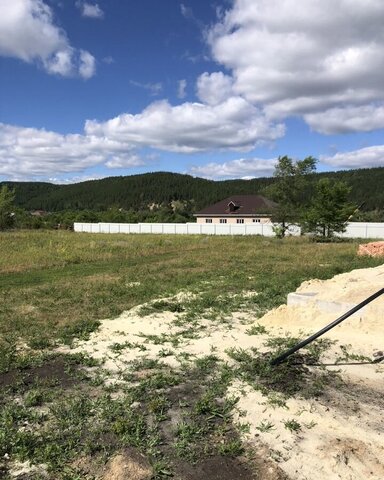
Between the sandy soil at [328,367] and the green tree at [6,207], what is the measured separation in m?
49.5

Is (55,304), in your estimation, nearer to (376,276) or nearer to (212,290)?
(212,290)

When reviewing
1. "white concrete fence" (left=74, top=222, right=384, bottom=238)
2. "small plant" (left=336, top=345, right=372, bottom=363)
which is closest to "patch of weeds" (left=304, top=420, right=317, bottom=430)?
"small plant" (left=336, top=345, right=372, bottom=363)

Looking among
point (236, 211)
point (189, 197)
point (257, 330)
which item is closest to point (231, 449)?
point (257, 330)

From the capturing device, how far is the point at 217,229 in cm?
5125

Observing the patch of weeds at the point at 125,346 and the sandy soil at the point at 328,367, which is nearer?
the sandy soil at the point at 328,367

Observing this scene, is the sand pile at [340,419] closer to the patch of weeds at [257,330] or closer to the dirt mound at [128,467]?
the patch of weeds at [257,330]

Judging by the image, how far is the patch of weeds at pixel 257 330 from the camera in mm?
7152

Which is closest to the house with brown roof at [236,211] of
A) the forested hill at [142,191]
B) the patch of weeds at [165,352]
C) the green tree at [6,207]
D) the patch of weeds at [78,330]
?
the green tree at [6,207]

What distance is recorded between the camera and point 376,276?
8.94 meters

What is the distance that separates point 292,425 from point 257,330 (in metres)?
3.23

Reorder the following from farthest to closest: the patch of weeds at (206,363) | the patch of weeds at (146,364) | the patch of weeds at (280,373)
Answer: the patch of weeds at (146,364)
the patch of weeds at (206,363)
the patch of weeds at (280,373)

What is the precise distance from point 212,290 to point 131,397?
6.52 metres

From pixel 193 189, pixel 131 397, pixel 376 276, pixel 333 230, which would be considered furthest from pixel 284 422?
pixel 193 189

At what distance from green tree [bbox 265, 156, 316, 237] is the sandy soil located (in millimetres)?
24484
